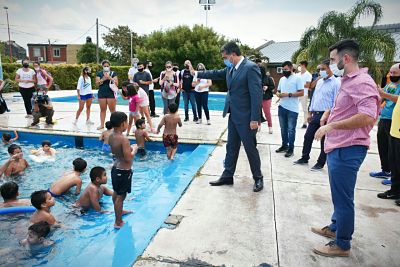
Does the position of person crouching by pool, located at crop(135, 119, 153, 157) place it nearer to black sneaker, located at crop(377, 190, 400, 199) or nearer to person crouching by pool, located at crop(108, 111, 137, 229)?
person crouching by pool, located at crop(108, 111, 137, 229)

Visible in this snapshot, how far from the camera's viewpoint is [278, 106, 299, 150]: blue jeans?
5.86 meters

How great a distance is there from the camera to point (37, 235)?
3.46 m

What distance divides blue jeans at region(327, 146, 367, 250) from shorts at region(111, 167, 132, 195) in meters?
2.21

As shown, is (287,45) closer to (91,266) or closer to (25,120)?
(25,120)

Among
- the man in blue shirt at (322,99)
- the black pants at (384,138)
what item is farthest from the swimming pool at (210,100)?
the black pants at (384,138)

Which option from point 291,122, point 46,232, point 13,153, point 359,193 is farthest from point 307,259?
point 13,153

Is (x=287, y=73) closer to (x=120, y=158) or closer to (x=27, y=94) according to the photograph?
(x=120, y=158)

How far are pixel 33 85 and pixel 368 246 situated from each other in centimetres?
1041

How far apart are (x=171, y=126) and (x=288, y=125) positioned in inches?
96.9

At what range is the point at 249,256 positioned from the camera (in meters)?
2.70

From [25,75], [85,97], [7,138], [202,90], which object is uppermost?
[25,75]

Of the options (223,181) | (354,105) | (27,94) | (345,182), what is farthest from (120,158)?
(27,94)

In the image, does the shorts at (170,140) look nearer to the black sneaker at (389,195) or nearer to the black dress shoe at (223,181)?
the black dress shoe at (223,181)

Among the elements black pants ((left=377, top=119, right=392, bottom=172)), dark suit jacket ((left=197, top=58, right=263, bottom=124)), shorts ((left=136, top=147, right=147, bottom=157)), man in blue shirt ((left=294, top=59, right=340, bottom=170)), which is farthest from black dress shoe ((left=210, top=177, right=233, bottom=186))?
shorts ((left=136, top=147, right=147, bottom=157))
